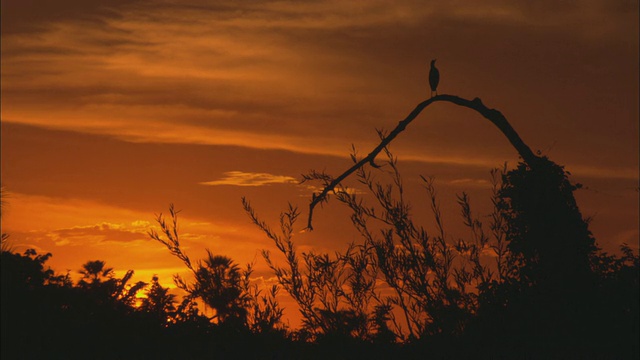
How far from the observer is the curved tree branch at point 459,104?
30.1 ft

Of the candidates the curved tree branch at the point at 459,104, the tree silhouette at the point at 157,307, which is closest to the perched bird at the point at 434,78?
the curved tree branch at the point at 459,104

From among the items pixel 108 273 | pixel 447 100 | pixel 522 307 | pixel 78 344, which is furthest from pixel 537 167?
pixel 108 273

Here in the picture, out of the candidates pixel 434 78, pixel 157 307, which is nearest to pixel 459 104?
pixel 434 78

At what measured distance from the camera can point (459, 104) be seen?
9484mm

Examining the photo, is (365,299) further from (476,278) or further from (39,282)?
(39,282)

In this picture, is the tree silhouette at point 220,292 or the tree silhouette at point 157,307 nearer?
the tree silhouette at point 220,292

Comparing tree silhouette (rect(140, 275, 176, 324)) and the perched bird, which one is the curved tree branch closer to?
the perched bird

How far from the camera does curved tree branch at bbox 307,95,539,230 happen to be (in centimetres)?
919

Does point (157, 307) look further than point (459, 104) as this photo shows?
Yes

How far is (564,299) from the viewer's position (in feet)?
27.8

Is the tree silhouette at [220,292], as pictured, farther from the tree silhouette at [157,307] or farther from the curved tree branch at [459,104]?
the tree silhouette at [157,307]

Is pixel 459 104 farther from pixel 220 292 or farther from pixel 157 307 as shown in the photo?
pixel 157 307

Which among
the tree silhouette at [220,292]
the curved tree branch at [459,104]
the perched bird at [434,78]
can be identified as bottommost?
the tree silhouette at [220,292]

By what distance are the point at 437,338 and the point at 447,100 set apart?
119 inches
